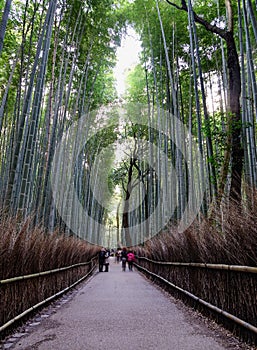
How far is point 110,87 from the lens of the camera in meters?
13.4

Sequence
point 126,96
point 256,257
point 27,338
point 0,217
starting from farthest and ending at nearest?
point 126,96
point 0,217
point 27,338
point 256,257

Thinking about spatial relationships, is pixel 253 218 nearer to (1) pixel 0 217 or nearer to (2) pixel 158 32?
(1) pixel 0 217

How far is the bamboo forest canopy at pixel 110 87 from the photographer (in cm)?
493

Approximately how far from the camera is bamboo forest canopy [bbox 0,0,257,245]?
4.93 meters

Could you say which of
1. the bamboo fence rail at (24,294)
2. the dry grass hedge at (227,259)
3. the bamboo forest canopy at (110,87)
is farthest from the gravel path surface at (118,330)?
the bamboo forest canopy at (110,87)

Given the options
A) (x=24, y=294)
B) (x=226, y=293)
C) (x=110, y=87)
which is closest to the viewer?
(x=226, y=293)

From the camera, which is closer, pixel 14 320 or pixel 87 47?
pixel 14 320

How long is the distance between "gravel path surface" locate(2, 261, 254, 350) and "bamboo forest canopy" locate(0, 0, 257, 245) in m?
1.11

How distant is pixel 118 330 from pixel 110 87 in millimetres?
11820

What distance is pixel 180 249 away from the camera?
14.6 ft

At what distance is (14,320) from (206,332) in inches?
60.7

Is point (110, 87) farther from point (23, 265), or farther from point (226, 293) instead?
point (226, 293)

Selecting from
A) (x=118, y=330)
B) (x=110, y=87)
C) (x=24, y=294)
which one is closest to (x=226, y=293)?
(x=118, y=330)

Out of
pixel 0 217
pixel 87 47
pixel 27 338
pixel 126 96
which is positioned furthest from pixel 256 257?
pixel 126 96
